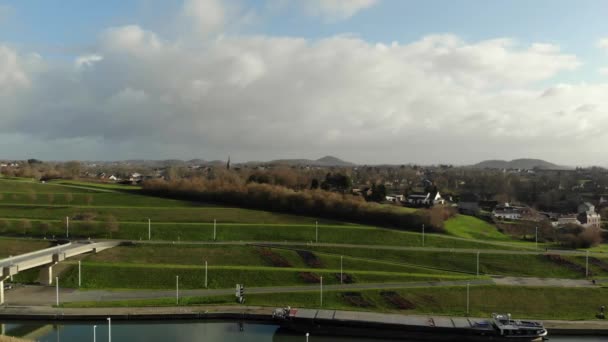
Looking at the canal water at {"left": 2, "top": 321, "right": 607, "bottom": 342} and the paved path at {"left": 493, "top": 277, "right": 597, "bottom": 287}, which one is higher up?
the paved path at {"left": 493, "top": 277, "right": 597, "bottom": 287}

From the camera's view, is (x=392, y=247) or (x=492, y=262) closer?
(x=492, y=262)

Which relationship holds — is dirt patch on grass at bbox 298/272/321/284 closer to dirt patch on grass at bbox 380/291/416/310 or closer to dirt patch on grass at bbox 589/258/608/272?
dirt patch on grass at bbox 380/291/416/310

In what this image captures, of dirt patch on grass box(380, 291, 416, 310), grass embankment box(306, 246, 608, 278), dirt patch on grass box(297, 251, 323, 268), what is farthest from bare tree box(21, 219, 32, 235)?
dirt patch on grass box(380, 291, 416, 310)

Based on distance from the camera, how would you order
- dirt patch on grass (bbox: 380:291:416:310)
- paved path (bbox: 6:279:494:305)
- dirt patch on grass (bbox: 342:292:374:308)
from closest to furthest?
dirt patch on grass (bbox: 380:291:416:310) < dirt patch on grass (bbox: 342:292:374:308) < paved path (bbox: 6:279:494:305)

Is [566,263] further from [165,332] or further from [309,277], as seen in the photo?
[165,332]

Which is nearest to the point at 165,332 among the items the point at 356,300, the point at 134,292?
the point at 134,292

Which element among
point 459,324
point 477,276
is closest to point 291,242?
point 477,276

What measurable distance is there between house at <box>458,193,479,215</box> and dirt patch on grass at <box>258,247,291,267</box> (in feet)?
151

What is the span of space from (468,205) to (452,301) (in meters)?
60.0

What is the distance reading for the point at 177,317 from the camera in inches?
1326

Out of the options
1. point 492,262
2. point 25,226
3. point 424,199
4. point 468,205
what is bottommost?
point 492,262

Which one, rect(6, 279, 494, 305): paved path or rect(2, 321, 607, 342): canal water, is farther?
rect(6, 279, 494, 305): paved path

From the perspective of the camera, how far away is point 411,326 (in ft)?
103

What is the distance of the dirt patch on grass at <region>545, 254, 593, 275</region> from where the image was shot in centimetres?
4650
